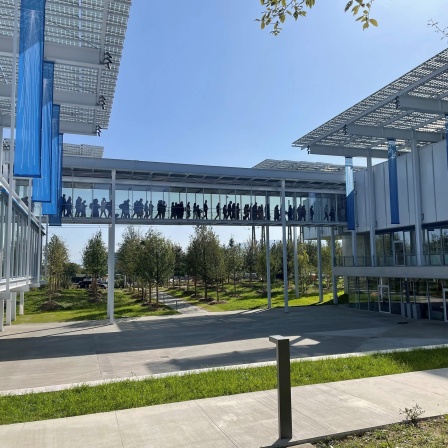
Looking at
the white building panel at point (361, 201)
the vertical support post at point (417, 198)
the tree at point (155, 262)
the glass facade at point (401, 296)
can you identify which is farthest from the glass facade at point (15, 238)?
the white building panel at point (361, 201)

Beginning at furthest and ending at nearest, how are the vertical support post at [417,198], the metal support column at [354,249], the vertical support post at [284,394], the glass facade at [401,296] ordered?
the metal support column at [354,249]
the vertical support post at [417,198]
the glass facade at [401,296]
the vertical support post at [284,394]

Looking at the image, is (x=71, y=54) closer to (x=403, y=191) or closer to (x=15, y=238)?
(x=15, y=238)

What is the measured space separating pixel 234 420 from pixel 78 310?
2612 cm

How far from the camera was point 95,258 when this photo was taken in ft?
132

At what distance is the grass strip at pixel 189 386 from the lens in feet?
26.0

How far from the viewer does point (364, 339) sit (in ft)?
56.1

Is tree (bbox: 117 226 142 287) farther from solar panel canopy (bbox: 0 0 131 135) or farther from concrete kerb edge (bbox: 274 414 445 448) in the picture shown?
concrete kerb edge (bbox: 274 414 445 448)

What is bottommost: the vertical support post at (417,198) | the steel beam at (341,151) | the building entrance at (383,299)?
the building entrance at (383,299)

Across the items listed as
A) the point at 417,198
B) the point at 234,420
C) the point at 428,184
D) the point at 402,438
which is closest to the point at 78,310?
the point at 417,198

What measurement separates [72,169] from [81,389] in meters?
19.0

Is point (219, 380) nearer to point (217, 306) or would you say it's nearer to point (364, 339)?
point (364, 339)

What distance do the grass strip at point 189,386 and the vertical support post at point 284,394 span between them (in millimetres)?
2664

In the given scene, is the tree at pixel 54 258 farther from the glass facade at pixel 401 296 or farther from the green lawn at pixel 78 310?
the glass facade at pixel 401 296

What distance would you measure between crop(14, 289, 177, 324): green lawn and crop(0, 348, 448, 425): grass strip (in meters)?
18.1
